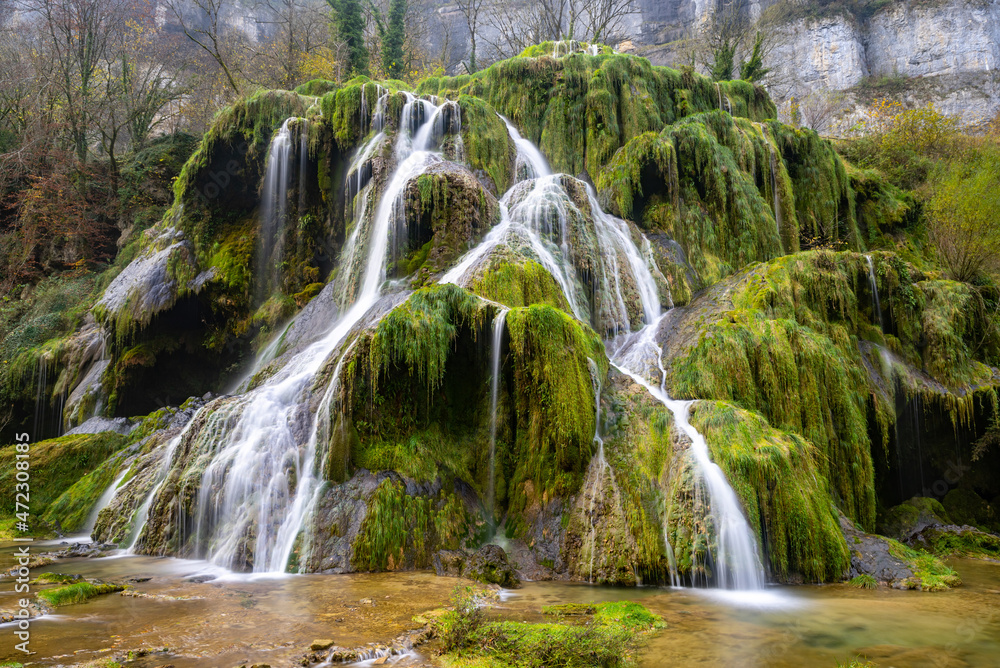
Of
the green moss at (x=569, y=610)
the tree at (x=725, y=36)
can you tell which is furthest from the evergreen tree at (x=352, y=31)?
the green moss at (x=569, y=610)

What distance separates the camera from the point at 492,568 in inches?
241

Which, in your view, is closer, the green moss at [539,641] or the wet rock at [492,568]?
the green moss at [539,641]

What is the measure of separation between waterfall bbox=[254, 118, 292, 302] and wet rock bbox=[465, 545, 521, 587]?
1106 cm

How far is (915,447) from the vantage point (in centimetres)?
947

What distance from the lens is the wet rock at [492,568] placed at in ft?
19.7

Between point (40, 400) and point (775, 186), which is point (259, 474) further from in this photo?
point (775, 186)

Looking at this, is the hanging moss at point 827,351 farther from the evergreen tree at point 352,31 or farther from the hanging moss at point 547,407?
the evergreen tree at point 352,31

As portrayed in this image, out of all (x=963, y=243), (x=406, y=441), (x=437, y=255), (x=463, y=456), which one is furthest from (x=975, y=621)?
(x=963, y=243)

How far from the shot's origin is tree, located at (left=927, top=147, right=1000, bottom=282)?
42.2 ft

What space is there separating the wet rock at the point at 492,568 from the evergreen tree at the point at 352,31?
24.1 metres

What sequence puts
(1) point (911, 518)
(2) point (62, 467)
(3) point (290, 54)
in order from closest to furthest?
1. (1) point (911, 518)
2. (2) point (62, 467)
3. (3) point (290, 54)

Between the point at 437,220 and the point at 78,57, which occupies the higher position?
the point at 78,57

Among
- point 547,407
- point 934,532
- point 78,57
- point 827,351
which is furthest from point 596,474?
point 78,57

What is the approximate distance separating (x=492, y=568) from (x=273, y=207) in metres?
12.2
